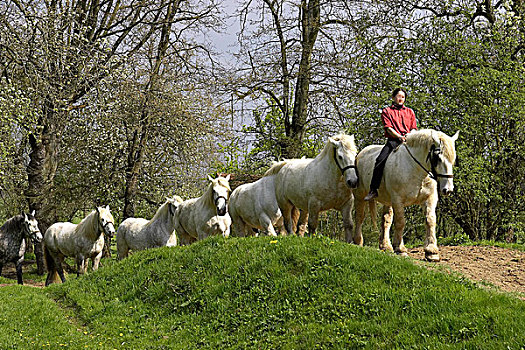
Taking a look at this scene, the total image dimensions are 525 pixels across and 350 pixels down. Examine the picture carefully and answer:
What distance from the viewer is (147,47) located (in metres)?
25.3

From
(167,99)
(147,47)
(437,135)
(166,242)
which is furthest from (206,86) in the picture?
(437,135)

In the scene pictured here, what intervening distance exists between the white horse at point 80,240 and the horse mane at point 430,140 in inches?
382

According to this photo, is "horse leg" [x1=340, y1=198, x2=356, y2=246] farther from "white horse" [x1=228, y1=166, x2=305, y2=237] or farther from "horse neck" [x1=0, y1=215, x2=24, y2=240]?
"horse neck" [x1=0, y1=215, x2=24, y2=240]

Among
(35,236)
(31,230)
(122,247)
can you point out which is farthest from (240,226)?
(31,230)

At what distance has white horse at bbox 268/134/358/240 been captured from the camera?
32.7 ft

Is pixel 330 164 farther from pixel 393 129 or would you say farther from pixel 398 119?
pixel 398 119

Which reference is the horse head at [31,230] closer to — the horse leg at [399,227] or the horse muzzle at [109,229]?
the horse muzzle at [109,229]

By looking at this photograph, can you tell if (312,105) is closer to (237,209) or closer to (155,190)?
(155,190)

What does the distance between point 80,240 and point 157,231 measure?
2976 mm

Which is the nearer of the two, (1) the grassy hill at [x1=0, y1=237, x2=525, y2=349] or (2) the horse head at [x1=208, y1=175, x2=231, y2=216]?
(1) the grassy hill at [x1=0, y1=237, x2=525, y2=349]

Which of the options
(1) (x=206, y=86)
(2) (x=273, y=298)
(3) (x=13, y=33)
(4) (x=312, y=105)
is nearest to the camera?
(2) (x=273, y=298)

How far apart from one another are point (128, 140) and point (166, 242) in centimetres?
950

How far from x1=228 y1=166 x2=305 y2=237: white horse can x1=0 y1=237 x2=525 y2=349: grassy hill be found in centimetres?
195

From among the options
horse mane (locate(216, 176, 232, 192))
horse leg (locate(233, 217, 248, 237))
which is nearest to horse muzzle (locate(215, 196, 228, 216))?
horse mane (locate(216, 176, 232, 192))
